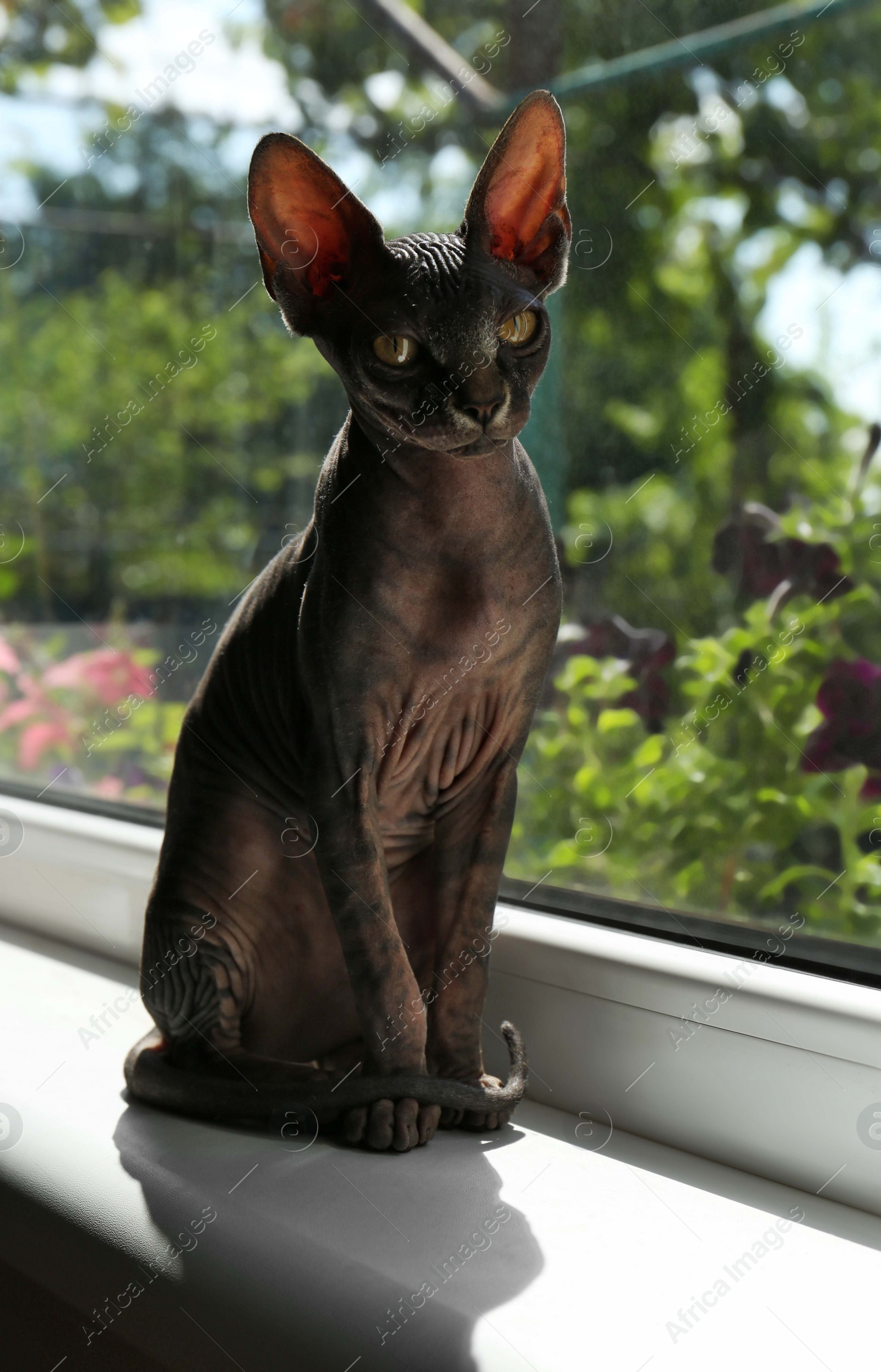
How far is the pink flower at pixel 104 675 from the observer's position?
167 centimetres

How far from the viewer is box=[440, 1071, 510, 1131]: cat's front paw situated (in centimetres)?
87

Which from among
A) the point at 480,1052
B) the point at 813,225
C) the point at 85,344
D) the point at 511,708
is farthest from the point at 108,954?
the point at 813,225

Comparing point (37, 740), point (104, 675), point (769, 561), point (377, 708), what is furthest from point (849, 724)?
point (37, 740)

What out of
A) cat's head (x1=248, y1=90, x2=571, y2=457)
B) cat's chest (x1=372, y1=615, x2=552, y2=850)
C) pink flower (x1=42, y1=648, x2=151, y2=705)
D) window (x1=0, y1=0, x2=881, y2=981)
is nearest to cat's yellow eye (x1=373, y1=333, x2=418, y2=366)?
cat's head (x1=248, y1=90, x2=571, y2=457)

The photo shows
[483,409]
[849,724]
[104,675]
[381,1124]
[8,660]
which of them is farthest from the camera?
[8,660]

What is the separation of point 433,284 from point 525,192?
0.10 m

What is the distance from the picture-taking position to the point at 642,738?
3.71 feet

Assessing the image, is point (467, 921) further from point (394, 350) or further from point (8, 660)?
point (8, 660)

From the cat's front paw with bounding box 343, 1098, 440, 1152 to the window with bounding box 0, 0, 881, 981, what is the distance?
0.96ft

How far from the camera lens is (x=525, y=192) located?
75 cm

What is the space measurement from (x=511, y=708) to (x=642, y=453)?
15.4 inches

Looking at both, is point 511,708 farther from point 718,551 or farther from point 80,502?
point 80,502

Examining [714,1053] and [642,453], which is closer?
[714,1053]

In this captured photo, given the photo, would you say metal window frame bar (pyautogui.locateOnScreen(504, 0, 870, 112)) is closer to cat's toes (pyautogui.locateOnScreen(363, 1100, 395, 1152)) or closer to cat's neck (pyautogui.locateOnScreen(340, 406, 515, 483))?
cat's neck (pyautogui.locateOnScreen(340, 406, 515, 483))
